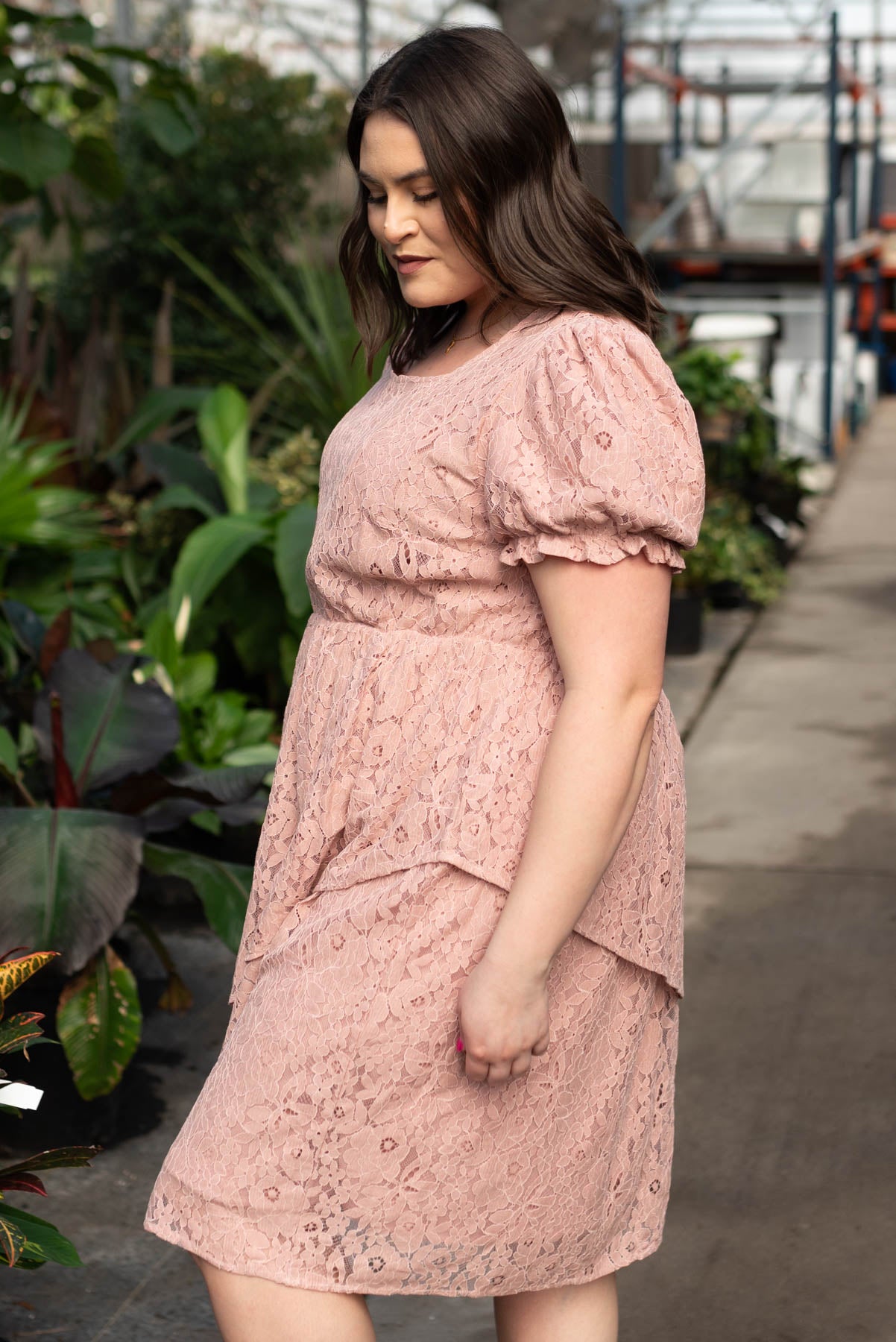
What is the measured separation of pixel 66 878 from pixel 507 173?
176cm

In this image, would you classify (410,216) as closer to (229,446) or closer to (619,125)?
(229,446)

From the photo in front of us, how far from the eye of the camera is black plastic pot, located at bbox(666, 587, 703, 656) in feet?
21.4

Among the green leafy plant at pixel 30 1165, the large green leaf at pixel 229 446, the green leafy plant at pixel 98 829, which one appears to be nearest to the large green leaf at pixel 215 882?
the green leafy plant at pixel 98 829

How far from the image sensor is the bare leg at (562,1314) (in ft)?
5.68

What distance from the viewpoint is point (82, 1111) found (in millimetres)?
3115

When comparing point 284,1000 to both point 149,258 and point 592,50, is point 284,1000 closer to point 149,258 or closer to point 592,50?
point 149,258

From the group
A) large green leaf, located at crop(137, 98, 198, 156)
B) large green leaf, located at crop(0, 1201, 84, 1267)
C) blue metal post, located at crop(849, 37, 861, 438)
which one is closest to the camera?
large green leaf, located at crop(0, 1201, 84, 1267)

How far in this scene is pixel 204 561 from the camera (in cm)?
443

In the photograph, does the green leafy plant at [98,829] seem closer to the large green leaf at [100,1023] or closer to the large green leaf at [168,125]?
the large green leaf at [100,1023]

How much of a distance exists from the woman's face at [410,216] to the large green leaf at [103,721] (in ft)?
6.13

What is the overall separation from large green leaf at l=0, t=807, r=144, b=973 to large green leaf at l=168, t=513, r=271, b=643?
4.56ft

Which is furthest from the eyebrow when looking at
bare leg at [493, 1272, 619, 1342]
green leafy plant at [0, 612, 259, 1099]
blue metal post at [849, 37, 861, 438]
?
blue metal post at [849, 37, 861, 438]

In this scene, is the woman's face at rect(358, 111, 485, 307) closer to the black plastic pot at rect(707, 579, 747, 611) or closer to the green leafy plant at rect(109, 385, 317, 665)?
the green leafy plant at rect(109, 385, 317, 665)

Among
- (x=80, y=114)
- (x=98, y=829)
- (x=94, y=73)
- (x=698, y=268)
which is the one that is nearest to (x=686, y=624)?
(x=80, y=114)
